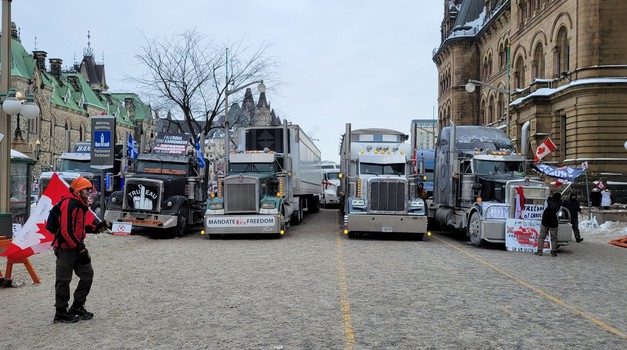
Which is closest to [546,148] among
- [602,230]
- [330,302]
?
[602,230]

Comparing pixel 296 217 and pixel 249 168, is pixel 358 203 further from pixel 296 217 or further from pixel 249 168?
pixel 296 217

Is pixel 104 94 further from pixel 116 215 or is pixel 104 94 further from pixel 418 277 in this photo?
pixel 418 277

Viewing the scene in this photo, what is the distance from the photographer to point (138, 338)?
24.3ft

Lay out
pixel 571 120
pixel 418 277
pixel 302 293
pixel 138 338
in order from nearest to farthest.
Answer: pixel 138 338, pixel 302 293, pixel 418 277, pixel 571 120

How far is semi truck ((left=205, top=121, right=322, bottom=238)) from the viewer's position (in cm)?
2081

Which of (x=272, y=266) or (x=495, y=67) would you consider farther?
(x=495, y=67)

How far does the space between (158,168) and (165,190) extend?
4.18ft

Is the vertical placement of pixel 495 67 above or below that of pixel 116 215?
above

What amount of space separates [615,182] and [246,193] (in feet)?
77.7

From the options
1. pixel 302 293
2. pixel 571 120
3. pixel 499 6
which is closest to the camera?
pixel 302 293

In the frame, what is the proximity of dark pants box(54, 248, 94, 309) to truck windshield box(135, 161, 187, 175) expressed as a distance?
574 inches

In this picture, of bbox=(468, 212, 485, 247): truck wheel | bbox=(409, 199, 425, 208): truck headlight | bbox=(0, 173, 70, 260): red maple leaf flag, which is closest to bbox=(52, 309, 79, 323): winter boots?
bbox=(0, 173, 70, 260): red maple leaf flag

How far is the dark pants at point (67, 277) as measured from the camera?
8.38 m

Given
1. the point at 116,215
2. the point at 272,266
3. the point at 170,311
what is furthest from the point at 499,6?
the point at 170,311
